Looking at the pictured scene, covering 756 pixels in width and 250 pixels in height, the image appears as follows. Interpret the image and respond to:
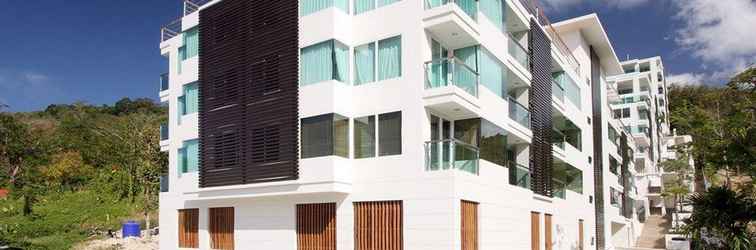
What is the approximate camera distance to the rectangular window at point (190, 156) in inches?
906

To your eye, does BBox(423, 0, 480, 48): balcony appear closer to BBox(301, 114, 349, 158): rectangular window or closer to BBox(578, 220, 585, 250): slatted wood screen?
BBox(301, 114, 349, 158): rectangular window

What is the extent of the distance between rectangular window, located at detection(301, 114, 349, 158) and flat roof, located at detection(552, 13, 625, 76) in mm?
18873

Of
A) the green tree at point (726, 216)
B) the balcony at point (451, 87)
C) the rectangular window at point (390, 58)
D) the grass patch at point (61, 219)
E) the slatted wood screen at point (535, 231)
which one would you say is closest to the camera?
the balcony at point (451, 87)

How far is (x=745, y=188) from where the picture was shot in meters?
25.8

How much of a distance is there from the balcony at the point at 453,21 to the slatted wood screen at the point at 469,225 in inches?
188

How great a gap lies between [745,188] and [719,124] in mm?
2746

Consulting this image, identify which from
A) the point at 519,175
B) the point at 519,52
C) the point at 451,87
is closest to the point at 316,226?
the point at 451,87

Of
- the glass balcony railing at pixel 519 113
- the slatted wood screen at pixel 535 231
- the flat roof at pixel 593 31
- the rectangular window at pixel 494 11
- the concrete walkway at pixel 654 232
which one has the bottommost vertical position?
the concrete walkway at pixel 654 232

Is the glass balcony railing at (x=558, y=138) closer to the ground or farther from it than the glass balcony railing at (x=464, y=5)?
closer to the ground

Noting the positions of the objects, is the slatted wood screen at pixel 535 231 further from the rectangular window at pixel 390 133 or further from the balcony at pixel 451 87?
the rectangular window at pixel 390 133

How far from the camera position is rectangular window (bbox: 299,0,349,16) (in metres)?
18.6

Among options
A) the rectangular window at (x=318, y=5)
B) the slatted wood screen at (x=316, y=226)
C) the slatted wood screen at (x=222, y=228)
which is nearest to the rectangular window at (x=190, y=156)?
the slatted wood screen at (x=222, y=228)

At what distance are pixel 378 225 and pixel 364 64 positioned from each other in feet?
15.3

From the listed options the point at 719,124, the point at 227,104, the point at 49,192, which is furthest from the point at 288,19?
the point at 49,192
